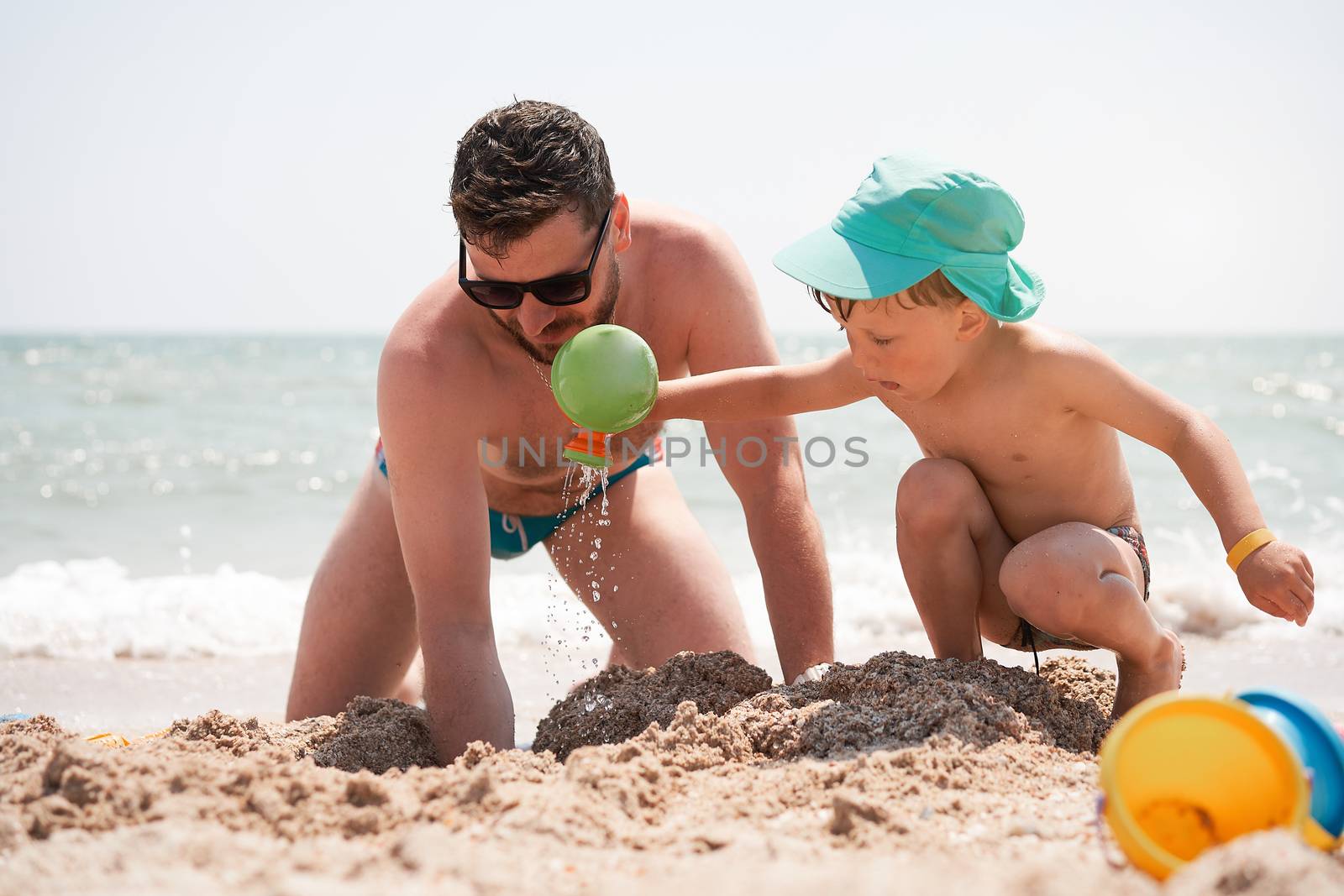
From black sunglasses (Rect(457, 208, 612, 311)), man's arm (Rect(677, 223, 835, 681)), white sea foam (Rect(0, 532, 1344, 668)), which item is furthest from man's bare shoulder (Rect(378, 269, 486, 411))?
white sea foam (Rect(0, 532, 1344, 668))

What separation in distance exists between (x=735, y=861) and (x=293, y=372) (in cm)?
1798

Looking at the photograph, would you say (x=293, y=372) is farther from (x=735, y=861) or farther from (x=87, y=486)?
(x=735, y=861)

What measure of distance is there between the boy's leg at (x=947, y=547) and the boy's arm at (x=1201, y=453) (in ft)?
1.09

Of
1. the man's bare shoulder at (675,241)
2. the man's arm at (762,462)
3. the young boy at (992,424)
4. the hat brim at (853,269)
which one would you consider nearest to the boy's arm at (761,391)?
the young boy at (992,424)

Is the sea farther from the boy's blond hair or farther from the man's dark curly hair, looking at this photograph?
the boy's blond hair

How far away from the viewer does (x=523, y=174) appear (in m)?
2.62

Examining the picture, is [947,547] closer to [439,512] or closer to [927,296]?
[927,296]

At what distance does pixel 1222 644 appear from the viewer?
478 centimetres

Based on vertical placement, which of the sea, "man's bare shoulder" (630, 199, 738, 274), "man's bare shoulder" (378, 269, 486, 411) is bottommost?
the sea

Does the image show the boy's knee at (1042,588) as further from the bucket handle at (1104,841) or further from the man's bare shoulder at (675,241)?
the man's bare shoulder at (675,241)

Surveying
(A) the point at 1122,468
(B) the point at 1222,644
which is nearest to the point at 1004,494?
(A) the point at 1122,468

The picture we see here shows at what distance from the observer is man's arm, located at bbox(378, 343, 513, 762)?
269 centimetres

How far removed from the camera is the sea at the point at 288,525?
4.89m

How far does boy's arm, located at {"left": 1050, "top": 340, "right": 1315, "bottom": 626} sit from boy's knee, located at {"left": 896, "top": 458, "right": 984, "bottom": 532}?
0.31m
